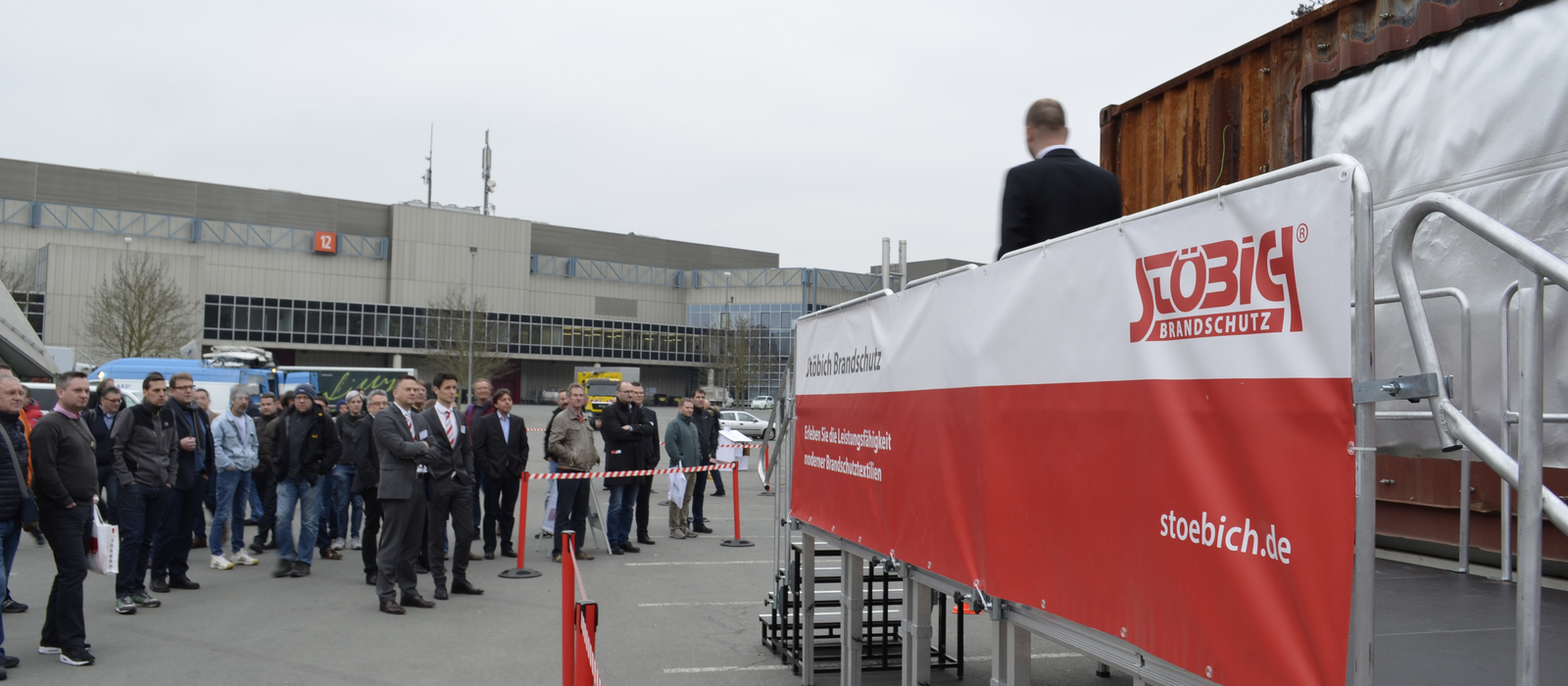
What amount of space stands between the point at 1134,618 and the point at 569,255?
274ft

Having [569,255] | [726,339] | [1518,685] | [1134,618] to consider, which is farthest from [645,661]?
[569,255]

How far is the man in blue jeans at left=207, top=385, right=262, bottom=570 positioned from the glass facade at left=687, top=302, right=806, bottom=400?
60.5 m

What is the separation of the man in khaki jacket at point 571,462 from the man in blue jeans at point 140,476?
3.86 metres

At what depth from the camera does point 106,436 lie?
1054cm

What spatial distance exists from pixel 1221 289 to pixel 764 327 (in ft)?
251

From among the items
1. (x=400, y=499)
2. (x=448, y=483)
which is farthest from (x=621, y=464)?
(x=400, y=499)

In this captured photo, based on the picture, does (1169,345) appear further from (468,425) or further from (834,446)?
(468,425)

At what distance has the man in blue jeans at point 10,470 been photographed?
6695 millimetres

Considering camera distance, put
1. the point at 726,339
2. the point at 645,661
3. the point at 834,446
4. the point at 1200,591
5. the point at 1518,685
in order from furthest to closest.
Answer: the point at 726,339
the point at 645,661
the point at 834,446
the point at 1200,591
the point at 1518,685

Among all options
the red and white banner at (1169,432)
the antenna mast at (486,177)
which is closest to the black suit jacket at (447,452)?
the red and white banner at (1169,432)

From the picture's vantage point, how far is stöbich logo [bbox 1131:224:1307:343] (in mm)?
2506

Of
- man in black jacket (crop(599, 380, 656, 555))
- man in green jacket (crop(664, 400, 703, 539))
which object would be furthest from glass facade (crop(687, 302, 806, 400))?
man in black jacket (crop(599, 380, 656, 555))

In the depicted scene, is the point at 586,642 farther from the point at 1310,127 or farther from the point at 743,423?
the point at 743,423

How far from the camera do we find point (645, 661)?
7352 mm
